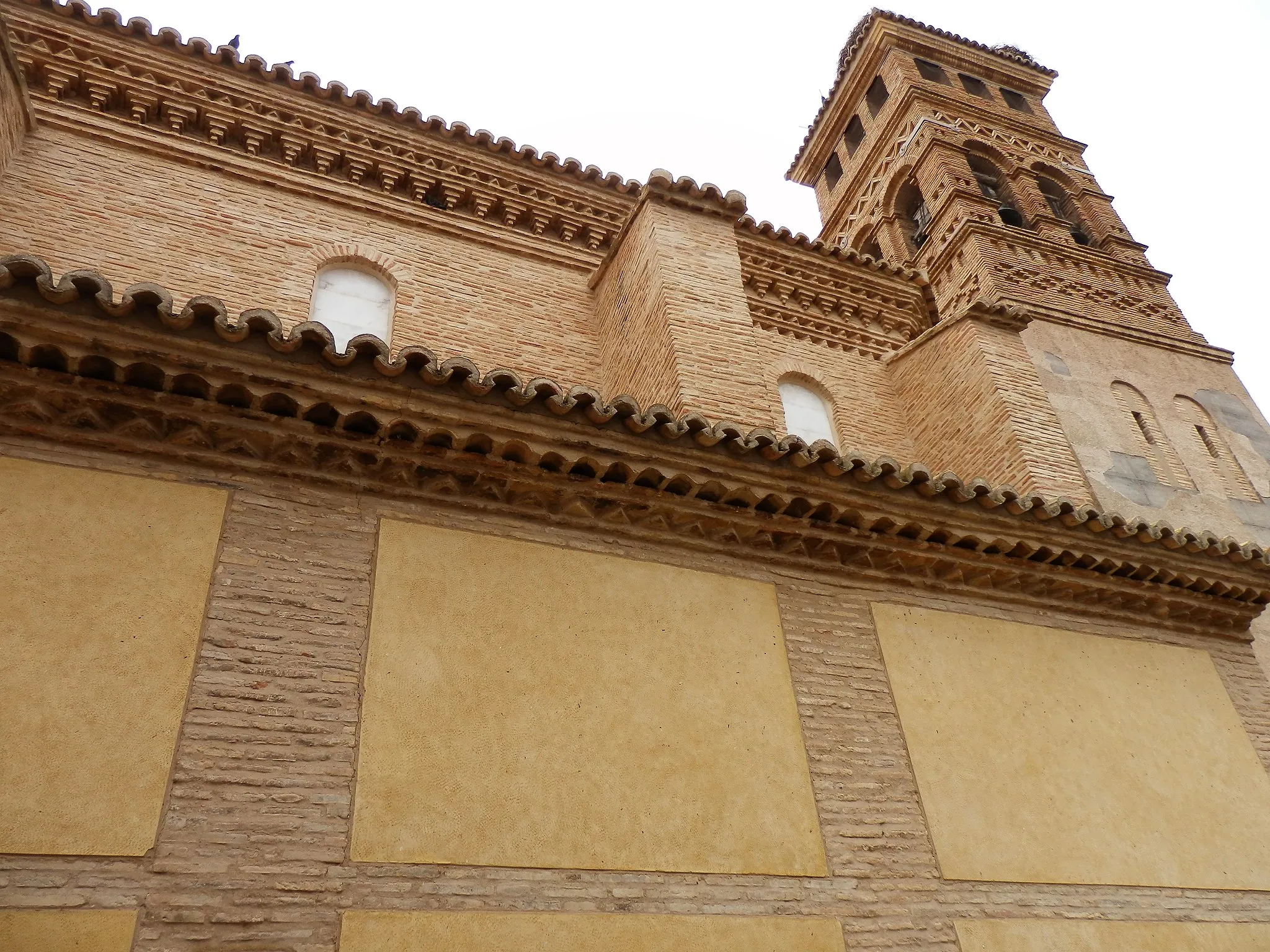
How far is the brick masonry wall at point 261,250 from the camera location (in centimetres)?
687

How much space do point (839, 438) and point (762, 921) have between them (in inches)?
214

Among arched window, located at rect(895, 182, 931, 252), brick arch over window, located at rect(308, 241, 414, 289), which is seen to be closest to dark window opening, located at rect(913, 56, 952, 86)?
arched window, located at rect(895, 182, 931, 252)

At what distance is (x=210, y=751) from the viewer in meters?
3.66

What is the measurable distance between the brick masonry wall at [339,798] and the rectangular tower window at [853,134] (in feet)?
44.0

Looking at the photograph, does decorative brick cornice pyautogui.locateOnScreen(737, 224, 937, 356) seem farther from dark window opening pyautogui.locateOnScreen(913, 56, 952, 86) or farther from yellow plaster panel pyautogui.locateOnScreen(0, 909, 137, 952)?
dark window opening pyautogui.locateOnScreen(913, 56, 952, 86)

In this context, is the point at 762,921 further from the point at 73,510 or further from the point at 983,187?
the point at 983,187

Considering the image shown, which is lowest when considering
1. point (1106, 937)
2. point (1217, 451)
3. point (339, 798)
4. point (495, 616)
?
point (1106, 937)

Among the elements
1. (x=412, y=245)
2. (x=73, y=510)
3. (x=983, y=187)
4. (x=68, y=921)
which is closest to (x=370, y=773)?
(x=68, y=921)

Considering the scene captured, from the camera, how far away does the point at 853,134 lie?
17469mm

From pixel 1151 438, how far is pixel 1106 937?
20.7 feet

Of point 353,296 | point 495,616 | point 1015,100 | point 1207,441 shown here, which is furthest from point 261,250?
point 1015,100

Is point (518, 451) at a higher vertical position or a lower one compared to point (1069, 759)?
higher

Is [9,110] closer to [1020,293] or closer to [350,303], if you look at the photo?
[350,303]

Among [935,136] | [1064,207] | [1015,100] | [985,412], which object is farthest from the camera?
[1015,100]
